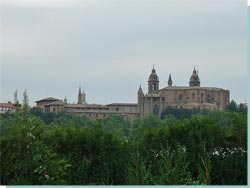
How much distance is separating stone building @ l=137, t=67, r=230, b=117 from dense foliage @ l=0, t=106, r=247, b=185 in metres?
44.0

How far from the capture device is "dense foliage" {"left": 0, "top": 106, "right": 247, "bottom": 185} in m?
3.35

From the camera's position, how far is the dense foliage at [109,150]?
3350 mm

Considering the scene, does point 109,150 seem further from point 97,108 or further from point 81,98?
point 81,98

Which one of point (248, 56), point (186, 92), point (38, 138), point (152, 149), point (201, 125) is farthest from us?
point (186, 92)

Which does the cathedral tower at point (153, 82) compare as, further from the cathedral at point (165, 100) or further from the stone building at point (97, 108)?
the stone building at point (97, 108)

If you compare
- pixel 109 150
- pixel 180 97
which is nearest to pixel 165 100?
pixel 180 97

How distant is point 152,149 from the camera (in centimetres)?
483

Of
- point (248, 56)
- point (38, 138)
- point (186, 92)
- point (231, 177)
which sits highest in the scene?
point (186, 92)

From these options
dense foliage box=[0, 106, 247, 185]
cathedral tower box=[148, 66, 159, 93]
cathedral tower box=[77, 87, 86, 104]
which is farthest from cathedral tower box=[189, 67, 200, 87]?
dense foliage box=[0, 106, 247, 185]

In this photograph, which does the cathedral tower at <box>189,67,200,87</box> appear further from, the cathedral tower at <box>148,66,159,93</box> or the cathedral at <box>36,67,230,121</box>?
the cathedral tower at <box>148,66,159,93</box>

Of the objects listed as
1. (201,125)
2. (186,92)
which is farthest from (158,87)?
(201,125)

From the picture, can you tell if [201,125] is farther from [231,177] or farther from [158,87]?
[158,87]

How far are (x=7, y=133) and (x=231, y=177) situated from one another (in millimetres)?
2028

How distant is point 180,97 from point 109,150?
51.4 meters
